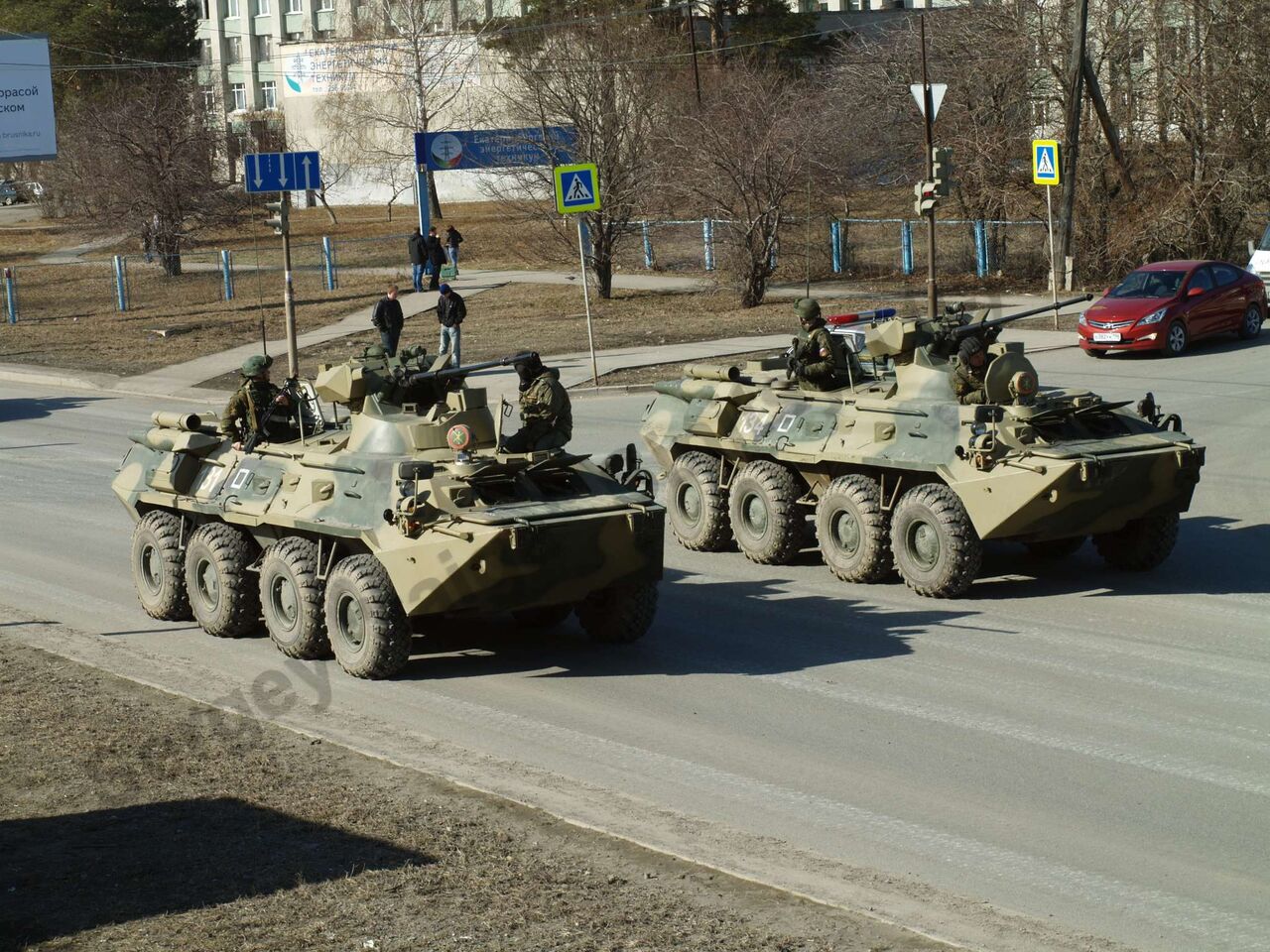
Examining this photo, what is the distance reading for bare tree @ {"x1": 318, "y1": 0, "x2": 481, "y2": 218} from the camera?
54969mm

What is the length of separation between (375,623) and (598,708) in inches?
61.7

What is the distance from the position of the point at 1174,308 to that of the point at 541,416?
56.5 ft

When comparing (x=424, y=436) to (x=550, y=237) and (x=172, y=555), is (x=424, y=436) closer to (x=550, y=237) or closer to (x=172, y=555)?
(x=172, y=555)

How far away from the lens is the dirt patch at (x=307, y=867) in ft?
23.6

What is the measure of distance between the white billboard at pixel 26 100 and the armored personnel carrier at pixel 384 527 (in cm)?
3452

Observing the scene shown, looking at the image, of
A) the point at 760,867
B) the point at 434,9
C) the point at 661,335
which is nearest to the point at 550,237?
the point at 661,335

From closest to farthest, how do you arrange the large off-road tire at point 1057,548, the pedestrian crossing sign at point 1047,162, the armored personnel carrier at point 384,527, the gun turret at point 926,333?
1. the armored personnel carrier at point 384,527
2. the gun turret at point 926,333
3. the large off-road tire at point 1057,548
4. the pedestrian crossing sign at point 1047,162

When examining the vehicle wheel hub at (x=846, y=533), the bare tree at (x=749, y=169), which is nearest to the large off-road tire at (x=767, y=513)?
the vehicle wheel hub at (x=846, y=533)

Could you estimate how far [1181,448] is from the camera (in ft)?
44.5

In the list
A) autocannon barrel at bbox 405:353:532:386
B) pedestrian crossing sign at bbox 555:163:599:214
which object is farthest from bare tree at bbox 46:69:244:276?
autocannon barrel at bbox 405:353:532:386

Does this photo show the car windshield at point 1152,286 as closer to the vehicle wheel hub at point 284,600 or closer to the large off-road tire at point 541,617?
the large off-road tire at point 541,617

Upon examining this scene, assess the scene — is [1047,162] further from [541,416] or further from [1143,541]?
[541,416]

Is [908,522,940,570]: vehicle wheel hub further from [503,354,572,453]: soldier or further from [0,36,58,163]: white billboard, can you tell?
[0,36,58,163]: white billboard

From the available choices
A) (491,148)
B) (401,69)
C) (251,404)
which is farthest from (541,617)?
(401,69)
